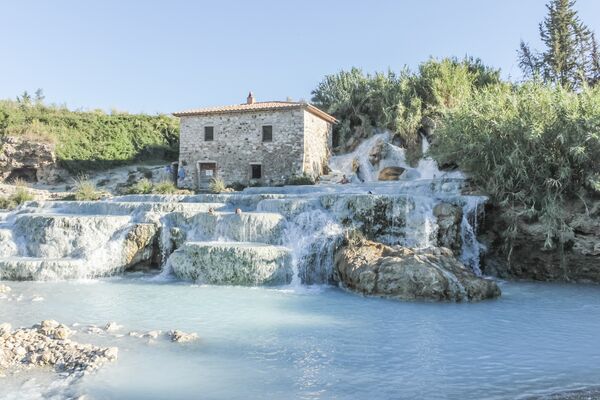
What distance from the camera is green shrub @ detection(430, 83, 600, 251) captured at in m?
11.4

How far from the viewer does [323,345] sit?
6039 millimetres

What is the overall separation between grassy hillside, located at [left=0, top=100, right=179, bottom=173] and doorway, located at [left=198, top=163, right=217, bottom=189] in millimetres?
7155

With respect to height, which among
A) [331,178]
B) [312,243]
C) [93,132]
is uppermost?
[93,132]

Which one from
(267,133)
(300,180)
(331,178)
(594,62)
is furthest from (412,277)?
(594,62)

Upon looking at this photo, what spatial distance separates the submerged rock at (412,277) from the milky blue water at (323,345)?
15.7 inches

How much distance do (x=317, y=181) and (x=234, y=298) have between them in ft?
47.3

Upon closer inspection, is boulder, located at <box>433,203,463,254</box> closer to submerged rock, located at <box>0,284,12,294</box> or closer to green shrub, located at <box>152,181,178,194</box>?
submerged rock, located at <box>0,284,12,294</box>

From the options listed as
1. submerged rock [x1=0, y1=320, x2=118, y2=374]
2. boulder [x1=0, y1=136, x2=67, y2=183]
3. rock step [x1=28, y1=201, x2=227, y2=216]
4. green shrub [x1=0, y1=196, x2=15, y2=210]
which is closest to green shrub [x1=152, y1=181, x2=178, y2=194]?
rock step [x1=28, y1=201, x2=227, y2=216]

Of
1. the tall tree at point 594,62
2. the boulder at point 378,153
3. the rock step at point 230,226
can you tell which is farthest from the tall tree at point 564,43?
the rock step at point 230,226

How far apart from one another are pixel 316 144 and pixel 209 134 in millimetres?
5605

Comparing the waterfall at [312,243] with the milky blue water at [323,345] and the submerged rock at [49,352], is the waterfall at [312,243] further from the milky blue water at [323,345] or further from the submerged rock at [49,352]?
the submerged rock at [49,352]

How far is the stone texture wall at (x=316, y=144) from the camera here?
896 inches

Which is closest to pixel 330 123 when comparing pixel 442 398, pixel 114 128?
pixel 114 128

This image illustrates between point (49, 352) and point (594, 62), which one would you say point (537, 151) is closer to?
point (49, 352)
